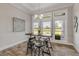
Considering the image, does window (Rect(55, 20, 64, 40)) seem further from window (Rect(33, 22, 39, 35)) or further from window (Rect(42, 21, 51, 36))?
window (Rect(33, 22, 39, 35))

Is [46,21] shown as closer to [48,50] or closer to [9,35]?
[48,50]

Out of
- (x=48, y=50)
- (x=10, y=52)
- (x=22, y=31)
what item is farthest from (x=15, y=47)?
(x=48, y=50)

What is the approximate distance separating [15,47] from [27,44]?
38 cm

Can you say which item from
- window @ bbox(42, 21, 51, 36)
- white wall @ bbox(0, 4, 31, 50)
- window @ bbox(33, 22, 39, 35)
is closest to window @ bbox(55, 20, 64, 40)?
window @ bbox(42, 21, 51, 36)

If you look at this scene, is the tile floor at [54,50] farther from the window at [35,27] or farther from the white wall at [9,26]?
the window at [35,27]

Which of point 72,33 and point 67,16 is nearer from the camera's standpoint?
point 67,16

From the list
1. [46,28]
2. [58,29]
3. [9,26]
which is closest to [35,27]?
[46,28]

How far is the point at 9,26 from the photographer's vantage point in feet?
9.11

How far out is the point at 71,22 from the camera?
105 inches

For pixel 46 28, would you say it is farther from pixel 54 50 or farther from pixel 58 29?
pixel 54 50

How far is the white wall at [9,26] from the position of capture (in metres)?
2.57

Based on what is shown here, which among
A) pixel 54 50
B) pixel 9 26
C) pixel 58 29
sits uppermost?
pixel 9 26

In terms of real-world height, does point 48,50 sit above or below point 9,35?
below

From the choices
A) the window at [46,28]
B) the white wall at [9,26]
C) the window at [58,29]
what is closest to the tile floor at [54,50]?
the white wall at [9,26]
